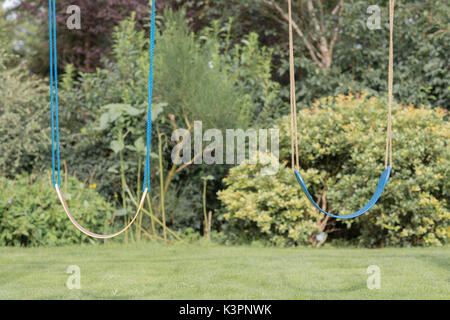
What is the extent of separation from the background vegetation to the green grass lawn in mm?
548

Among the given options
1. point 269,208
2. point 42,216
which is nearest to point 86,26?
point 42,216

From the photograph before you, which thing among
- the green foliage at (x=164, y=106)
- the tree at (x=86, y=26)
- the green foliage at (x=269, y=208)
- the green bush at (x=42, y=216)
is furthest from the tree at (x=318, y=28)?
the green bush at (x=42, y=216)

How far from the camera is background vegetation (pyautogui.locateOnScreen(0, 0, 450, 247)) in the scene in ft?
22.2

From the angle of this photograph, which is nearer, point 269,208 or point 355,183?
point 355,183

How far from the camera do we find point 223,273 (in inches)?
195

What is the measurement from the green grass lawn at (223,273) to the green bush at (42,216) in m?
0.35

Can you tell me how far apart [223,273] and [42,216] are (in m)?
2.98

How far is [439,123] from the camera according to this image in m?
7.14

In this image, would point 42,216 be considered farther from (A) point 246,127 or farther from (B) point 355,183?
(B) point 355,183

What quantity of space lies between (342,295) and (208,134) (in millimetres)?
3921

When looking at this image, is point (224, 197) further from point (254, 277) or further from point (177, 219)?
point (254, 277)

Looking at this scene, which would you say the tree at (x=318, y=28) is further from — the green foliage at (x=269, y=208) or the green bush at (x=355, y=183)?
the green foliage at (x=269, y=208)

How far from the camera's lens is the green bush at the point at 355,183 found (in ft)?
21.5
